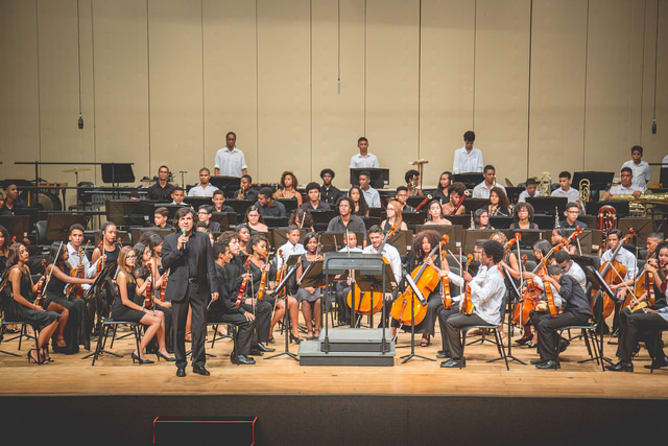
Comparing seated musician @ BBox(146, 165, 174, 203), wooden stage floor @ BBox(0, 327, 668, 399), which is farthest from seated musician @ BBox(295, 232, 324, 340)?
seated musician @ BBox(146, 165, 174, 203)

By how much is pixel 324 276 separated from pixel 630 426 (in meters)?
2.63

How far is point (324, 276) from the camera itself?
5871mm

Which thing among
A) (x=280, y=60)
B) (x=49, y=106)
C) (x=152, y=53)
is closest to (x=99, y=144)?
(x=49, y=106)

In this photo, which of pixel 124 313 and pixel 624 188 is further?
pixel 624 188

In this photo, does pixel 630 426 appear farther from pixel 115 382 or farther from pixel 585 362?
pixel 115 382

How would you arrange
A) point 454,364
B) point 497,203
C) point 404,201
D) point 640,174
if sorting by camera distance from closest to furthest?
1. point 454,364
2. point 497,203
3. point 404,201
4. point 640,174

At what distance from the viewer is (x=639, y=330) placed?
18.4 feet

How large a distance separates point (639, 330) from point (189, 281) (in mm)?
3722

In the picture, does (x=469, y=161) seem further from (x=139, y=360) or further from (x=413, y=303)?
(x=139, y=360)

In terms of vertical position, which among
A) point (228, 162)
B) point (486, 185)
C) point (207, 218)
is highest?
point (228, 162)

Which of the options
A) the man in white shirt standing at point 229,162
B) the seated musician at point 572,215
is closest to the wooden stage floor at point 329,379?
the seated musician at point 572,215

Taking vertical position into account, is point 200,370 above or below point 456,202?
below

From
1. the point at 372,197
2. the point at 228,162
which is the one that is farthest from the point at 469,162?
the point at 228,162

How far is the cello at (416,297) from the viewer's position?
6121 millimetres
